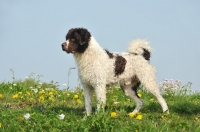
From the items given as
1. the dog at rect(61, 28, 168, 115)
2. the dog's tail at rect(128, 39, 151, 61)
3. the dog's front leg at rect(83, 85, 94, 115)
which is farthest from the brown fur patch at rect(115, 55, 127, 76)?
the dog's tail at rect(128, 39, 151, 61)

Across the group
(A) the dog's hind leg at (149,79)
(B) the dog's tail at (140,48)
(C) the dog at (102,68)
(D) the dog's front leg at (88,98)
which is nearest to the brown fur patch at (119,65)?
(C) the dog at (102,68)

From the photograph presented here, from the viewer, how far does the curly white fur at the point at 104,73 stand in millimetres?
8055

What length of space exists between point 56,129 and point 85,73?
2.31 metres

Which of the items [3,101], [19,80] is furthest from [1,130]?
[19,80]

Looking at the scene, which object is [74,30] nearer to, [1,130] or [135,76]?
[135,76]

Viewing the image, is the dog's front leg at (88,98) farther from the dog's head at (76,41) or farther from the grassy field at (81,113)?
the dog's head at (76,41)

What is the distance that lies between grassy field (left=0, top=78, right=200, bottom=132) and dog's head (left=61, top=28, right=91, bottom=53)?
1280 millimetres

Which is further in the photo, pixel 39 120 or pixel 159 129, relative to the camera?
pixel 39 120

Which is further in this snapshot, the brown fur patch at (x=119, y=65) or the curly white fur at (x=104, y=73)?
the brown fur patch at (x=119, y=65)

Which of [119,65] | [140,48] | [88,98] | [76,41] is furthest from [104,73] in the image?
[140,48]

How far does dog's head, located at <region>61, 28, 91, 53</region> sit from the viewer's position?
25.9 ft

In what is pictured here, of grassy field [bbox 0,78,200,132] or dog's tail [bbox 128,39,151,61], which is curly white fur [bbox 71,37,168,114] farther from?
grassy field [bbox 0,78,200,132]

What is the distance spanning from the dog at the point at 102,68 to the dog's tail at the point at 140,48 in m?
0.20

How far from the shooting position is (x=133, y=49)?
30.5 ft
